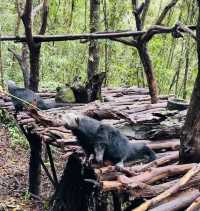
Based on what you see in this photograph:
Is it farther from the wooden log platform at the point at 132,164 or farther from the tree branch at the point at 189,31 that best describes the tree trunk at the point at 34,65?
the tree branch at the point at 189,31

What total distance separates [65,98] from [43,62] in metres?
6.76

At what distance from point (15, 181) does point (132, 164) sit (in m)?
5.18

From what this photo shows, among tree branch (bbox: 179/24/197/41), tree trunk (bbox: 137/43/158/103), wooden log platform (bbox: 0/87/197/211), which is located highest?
tree branch (bbox: 179/24/197/41)

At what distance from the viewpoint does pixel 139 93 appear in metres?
7.31

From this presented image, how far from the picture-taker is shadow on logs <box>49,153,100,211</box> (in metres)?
5.70

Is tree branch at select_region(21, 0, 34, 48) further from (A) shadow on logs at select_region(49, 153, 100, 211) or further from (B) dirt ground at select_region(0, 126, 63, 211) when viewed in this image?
(B) dirt ground at select_region(0, 126, 63, 211)

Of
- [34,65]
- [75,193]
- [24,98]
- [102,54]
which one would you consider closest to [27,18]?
[34,65]

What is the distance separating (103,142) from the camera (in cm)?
375

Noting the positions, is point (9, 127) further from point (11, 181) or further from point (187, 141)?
point (187, 141)

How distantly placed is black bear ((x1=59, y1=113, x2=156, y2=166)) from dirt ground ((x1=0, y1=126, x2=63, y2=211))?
359 centimetres

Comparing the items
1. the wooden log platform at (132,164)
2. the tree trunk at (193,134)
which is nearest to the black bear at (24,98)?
the wooden log platform at (132,164)

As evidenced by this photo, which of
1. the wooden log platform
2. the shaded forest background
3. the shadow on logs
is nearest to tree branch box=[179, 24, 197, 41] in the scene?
the wooden log platform

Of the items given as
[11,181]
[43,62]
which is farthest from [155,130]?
[43,62]

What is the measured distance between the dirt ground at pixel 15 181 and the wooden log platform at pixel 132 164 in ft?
1.06
